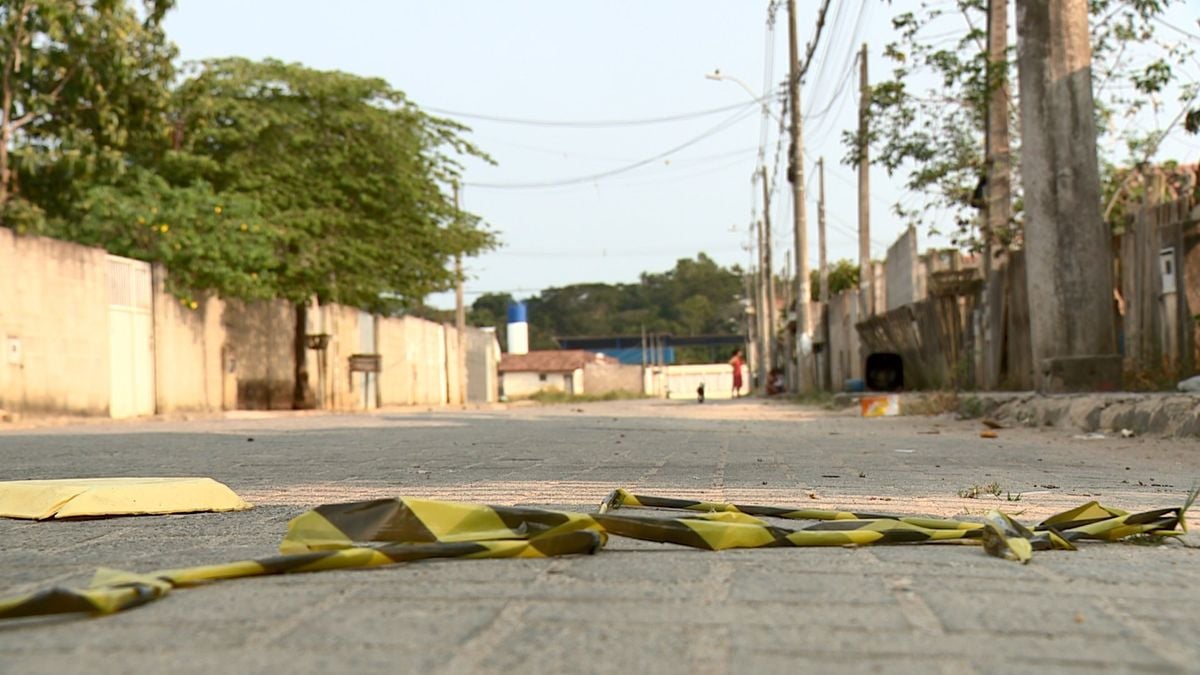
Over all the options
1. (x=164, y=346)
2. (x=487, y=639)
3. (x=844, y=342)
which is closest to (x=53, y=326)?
(x=164, y=346)

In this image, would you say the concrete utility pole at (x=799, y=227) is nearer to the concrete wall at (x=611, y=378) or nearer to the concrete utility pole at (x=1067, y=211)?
the concrete utility pole at (x=1067, y=211)

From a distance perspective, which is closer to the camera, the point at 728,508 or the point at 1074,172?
the point at 728,508

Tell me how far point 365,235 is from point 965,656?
85.9ft

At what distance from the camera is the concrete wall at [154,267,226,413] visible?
20.0m

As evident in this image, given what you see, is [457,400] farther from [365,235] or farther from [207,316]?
[207,316]

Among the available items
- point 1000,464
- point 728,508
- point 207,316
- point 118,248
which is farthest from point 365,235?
point 728,508

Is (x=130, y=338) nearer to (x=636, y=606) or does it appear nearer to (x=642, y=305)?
(x=636, y=606)

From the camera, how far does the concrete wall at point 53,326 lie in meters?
16.0

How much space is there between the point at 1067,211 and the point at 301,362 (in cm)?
1883

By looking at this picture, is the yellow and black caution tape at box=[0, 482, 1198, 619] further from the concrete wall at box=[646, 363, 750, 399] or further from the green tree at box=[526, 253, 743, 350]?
the green tree at box=[526, 253, 743, 350]

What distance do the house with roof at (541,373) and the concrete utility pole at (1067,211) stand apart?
67026mm

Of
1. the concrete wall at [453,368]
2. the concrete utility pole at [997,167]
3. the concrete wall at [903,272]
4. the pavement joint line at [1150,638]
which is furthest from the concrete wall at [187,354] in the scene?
the pavement joint line at [1150,638]

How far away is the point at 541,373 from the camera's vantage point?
7944 centimetres

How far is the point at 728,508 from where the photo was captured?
12.0 feet
